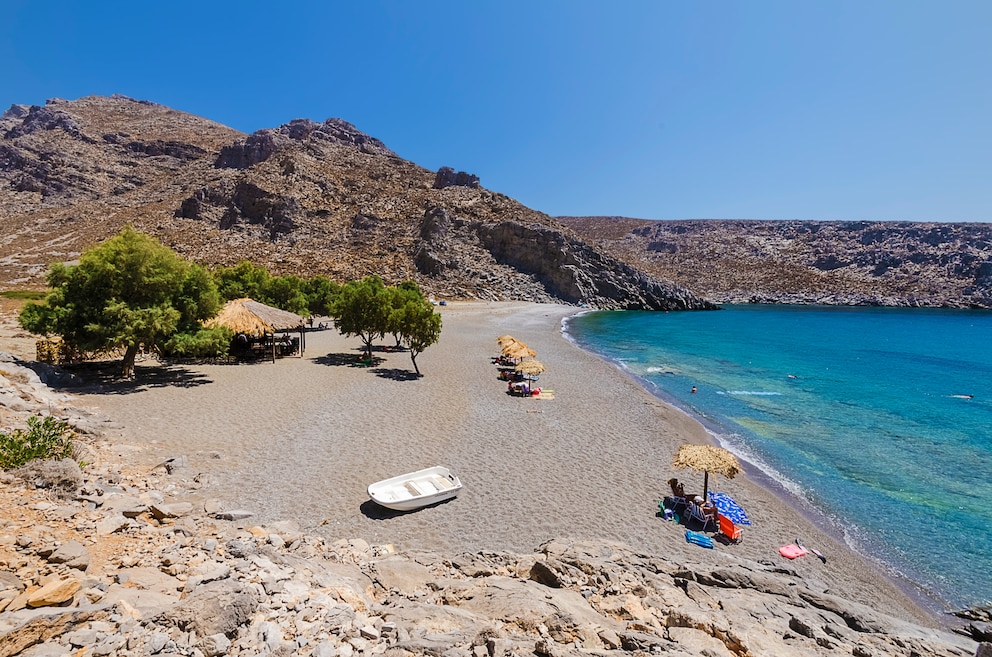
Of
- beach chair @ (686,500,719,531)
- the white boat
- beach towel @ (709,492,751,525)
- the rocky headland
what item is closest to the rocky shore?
the rocky headland

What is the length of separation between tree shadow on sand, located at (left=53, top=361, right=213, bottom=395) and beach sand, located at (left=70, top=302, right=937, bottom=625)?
16 cm

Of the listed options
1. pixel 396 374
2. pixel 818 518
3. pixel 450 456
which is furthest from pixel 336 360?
pixel 818 518

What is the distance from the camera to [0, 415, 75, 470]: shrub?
23.8 feet

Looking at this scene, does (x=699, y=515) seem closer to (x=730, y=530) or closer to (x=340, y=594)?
(x=730, y=530)

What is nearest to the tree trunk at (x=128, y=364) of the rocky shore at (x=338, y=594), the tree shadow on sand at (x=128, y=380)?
the tree shadow on sand at (x=128, y=380)

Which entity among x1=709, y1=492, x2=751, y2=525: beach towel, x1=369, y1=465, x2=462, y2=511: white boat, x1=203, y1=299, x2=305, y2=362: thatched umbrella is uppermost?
x1=203, y1=299, x2=305, y2=362: thatched umbrella

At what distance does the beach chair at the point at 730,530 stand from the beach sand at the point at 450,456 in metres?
0.17

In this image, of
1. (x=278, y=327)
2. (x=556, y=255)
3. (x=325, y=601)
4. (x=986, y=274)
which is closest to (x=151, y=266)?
(x=278, y=327)

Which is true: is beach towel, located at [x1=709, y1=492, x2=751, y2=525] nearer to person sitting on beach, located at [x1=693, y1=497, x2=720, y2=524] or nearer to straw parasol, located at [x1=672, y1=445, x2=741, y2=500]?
person sitting on beach, located at [x1=693, y1=497, x2=720, y2=524]

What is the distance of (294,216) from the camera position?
73.1 m

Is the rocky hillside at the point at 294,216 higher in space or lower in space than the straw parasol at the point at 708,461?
higher

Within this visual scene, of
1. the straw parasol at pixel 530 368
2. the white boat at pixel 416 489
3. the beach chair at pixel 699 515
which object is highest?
the straw parasol at pixel 530 368

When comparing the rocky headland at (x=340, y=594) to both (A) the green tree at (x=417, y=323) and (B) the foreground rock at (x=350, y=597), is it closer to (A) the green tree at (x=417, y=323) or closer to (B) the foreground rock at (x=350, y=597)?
(B) the foreground rock at (x=350, y=597)

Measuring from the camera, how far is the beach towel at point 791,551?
921cm
